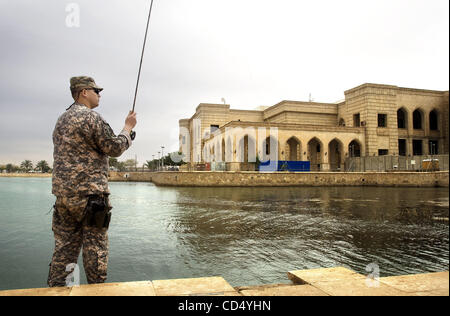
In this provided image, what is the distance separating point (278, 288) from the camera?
8.22 feet

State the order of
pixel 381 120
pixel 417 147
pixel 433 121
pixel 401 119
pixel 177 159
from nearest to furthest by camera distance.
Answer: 1. pixel 381 120
2. pixel 417 147
3. pixel 401 119
4. pixel 433 121
5. pixel 177 159

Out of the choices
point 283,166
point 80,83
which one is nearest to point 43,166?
point 283,166

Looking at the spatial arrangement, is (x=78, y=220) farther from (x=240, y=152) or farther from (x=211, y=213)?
(x=240, y=152)

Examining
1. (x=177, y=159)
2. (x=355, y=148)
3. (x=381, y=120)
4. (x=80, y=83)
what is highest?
(x=381, y=120)

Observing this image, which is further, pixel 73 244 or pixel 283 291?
pixel 73 244

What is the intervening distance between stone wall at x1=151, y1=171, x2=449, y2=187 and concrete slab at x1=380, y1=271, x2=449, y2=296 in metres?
26.3

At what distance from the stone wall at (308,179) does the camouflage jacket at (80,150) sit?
26255mm

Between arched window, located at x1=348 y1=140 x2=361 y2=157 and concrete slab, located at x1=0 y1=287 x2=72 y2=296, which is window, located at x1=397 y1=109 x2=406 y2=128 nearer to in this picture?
arched window, located at x1=348 y1=140 x2=361 y2=157

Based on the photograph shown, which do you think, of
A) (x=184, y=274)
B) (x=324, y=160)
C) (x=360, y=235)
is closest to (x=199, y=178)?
(x=324, y=160)

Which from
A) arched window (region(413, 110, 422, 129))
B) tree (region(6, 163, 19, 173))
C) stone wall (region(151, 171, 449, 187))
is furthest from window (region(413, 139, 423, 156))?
tree (region(6, 163, 19, 173))

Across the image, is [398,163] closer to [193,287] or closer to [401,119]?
[401,119]

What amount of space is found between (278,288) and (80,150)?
6.43 feet

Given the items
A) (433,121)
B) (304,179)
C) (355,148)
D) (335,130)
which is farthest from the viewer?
(433,121)

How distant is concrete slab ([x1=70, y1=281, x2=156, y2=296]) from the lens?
7.58 feet
